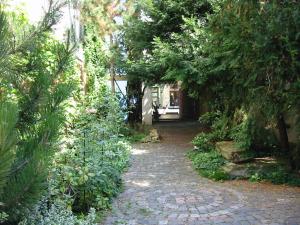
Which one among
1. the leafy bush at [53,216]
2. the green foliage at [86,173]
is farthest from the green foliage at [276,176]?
the leafy bush at [53,216]

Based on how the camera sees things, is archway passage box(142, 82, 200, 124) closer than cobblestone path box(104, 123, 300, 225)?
No

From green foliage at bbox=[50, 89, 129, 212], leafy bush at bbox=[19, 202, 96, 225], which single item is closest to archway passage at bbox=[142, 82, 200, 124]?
green foliage at bbox=[50, 89, 129, 212]

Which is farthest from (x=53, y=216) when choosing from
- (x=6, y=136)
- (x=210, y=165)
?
(x=210, y=165)

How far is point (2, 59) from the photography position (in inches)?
88.4

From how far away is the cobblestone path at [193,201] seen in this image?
17.0ft

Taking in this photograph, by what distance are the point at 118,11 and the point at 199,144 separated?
7.98m

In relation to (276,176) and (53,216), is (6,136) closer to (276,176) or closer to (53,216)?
(53,216)

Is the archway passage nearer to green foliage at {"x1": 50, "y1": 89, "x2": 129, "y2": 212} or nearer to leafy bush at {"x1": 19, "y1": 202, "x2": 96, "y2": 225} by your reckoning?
green foliage at {"x1": 50, "y1": 89, "x2": 129, "y2": 212}

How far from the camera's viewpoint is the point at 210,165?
8594 mm

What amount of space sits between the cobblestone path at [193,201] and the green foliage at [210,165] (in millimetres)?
233

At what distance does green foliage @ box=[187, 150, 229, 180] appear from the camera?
25.4ft

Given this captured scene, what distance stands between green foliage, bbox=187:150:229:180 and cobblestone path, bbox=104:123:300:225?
233mm

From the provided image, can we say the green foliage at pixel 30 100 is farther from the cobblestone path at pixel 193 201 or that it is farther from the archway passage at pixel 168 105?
the archway passage at pixel 168 105

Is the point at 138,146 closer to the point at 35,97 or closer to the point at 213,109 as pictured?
the point at 213,109
